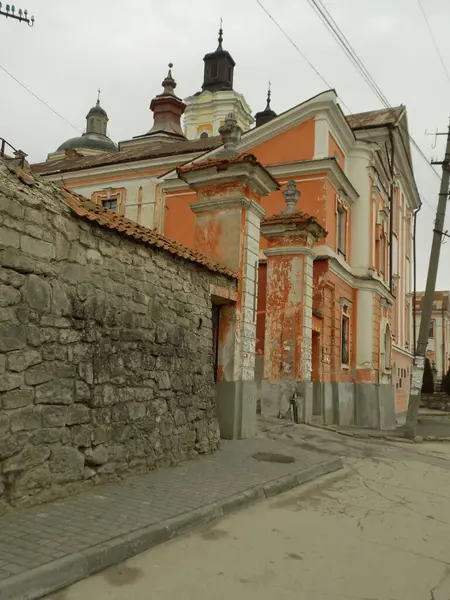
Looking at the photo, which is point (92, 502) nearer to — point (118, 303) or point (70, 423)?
point (70, 423)

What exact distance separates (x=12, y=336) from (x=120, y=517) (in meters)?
1.89

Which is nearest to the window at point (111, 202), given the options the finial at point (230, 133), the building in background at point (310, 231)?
the building in background at point (310, 231)

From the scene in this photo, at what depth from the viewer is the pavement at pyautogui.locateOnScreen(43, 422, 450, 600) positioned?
3.68 metres

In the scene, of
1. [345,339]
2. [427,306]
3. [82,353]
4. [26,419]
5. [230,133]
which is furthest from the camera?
[345,339]

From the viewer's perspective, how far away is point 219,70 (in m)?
49.2

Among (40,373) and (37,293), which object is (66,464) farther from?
(37,293)

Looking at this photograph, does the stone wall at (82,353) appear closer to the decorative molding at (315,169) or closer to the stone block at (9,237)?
the stone block at (9,237)

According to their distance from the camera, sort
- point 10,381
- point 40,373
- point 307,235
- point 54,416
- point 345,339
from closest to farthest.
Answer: point 10,381
point 40,373
point 54,416
point 307,235
point 345,339

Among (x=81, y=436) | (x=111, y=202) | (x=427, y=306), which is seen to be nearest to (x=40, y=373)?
(x=81, y=436)

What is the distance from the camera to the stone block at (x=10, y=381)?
490 centimetres

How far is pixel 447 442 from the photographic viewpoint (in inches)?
579

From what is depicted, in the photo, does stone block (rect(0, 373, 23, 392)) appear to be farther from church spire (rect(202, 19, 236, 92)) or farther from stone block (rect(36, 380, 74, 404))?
church spire (rect(202, 19, 236, 92))

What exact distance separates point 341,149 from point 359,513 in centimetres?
1690

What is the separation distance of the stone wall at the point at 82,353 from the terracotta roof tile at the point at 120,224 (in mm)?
89
